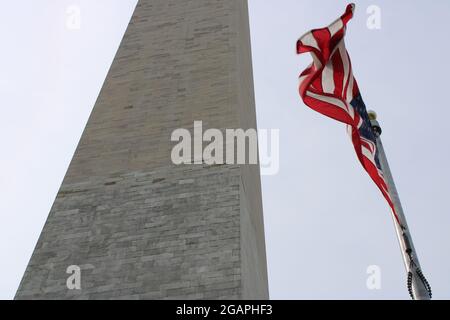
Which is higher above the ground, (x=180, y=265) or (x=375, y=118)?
(x=375, y=118)

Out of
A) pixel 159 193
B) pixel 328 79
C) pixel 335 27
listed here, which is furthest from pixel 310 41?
pixel 159 193

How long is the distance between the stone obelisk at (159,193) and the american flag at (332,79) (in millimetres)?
1258

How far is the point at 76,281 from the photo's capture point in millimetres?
6992

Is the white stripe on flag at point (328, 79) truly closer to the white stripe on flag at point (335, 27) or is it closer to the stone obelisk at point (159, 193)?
the white stripe on flag at point (335, 27)

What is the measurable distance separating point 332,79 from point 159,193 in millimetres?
2358

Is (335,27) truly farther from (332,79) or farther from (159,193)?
(159,193)

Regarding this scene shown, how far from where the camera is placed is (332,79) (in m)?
7.47

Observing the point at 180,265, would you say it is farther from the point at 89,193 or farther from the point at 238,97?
the point at 238,97

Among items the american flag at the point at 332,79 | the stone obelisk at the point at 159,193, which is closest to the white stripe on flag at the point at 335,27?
the american flag at the point at 332,79

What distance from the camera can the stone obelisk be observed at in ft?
22.2

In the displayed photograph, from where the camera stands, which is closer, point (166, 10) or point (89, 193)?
point (89, 193)

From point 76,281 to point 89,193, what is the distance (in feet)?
4.53
